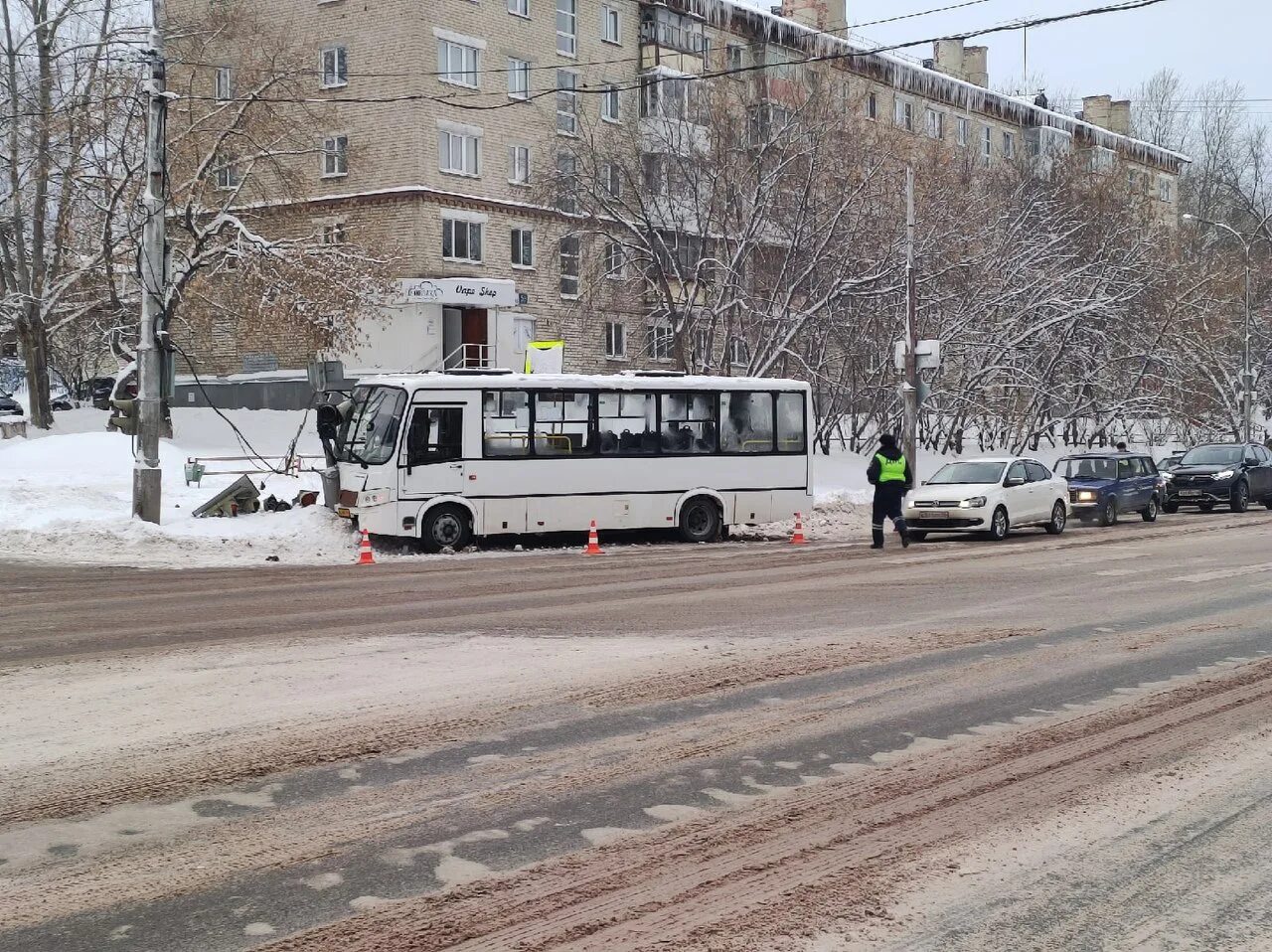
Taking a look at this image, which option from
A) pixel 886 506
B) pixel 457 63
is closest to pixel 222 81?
pixel 457 63

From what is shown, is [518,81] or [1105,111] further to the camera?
[1105,111]

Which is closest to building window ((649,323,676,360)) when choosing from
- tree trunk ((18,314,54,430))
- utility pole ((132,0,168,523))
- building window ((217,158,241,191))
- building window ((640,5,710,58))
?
building window ((640,5,710,58))

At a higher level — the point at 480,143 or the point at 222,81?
the point at 222,81

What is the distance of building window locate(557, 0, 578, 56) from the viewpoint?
52844mm

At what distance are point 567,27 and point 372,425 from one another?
34.2 meters

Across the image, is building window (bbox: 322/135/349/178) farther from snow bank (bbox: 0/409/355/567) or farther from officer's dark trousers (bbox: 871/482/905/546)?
officer's dark trousers (bbox: 871/482/905/546)

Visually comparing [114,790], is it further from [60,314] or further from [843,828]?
[60,314]

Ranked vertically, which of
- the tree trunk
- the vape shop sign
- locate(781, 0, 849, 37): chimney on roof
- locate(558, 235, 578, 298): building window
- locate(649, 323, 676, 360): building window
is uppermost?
locate(781, 0, 849, 37): chimney on roof

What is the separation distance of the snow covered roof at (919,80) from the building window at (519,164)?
989cm

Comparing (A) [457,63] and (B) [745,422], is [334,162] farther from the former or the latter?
(B) [745,422]

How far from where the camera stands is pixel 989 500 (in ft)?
81.8

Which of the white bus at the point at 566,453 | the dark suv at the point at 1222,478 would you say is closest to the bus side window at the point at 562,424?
the white bus at the point at 566,453

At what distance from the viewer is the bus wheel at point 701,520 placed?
24.9 m

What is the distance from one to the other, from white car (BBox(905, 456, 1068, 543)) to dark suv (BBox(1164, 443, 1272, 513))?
28.5ft
